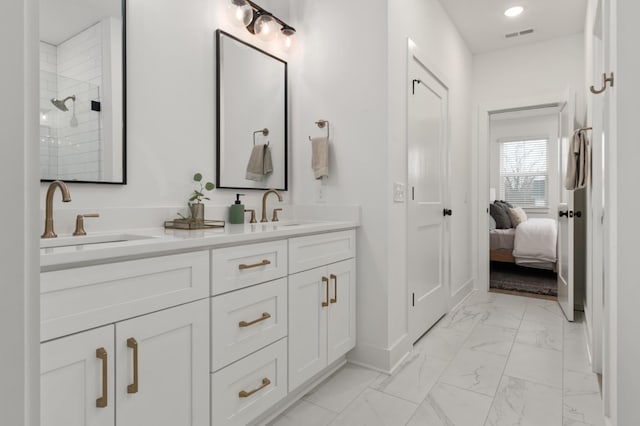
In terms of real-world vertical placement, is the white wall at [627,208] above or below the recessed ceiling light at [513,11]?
below

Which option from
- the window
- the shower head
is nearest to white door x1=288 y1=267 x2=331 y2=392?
the shower head

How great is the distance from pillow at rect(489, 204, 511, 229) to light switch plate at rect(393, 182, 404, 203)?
146 inches

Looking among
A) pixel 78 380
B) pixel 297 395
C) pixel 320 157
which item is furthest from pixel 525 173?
pixel 78 380

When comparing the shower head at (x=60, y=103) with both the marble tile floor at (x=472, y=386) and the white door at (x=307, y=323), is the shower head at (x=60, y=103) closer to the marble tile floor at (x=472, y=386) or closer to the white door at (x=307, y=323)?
the white door at (x=307, y=323)

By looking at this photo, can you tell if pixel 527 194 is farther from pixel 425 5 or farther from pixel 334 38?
pixel 334 38

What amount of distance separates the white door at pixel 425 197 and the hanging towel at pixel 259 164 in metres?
0.94

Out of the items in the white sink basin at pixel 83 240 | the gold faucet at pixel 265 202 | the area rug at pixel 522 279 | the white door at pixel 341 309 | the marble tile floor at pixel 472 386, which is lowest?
the marble tile floor at pixel 472 386

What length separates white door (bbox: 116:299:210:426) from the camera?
1.09 m

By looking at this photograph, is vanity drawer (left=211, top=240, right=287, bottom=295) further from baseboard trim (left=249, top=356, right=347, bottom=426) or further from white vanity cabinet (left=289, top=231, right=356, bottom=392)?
baseboard trim (left=249, top=356, right=347, bottom=426)

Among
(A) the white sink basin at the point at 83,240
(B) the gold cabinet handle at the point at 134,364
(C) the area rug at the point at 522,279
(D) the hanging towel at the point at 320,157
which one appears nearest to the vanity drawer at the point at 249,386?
(B) the gold cabinet handle at the point at 134,364

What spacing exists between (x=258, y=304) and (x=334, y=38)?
1.76 meters

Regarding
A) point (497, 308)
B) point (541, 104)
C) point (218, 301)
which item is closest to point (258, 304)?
point (218, 301)

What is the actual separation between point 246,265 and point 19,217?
1.14 metres

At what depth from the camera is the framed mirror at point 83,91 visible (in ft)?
4.69
